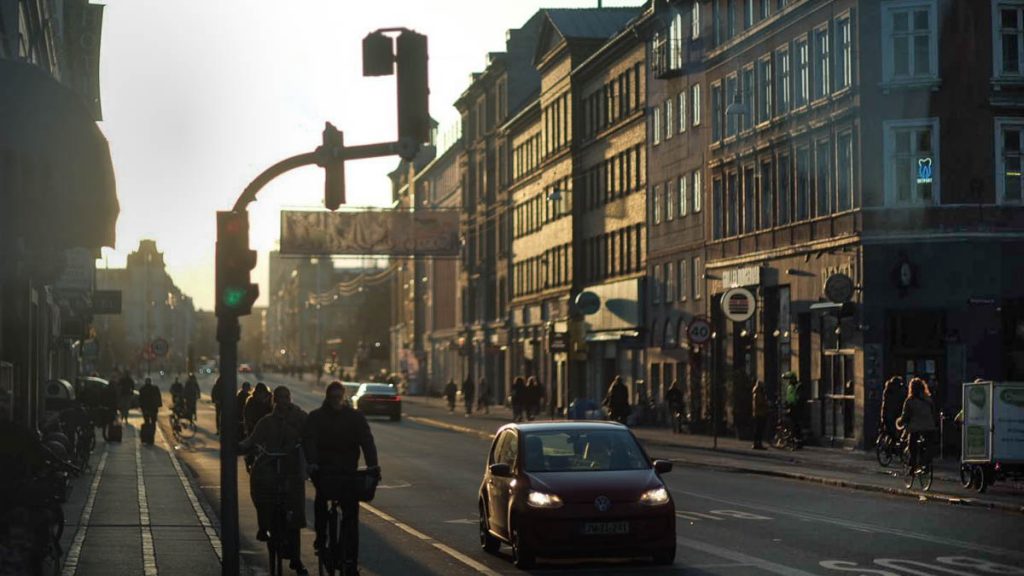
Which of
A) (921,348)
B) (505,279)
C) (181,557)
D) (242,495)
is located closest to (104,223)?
(181,557)

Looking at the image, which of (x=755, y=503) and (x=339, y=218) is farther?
(x=339, y=218)

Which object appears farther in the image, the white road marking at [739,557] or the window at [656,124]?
the window at [656,124]

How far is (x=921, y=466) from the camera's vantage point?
3256 centimetres

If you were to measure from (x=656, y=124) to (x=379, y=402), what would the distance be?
1594cm

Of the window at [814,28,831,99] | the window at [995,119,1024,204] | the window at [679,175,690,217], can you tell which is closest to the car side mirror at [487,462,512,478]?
the window at [995,119,1024,204]

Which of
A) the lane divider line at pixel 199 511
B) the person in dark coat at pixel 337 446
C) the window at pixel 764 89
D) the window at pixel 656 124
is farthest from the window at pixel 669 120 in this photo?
the person in dark coat at pixel 337 446

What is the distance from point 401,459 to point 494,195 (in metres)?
64.8

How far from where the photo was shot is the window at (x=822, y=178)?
50.2 metres

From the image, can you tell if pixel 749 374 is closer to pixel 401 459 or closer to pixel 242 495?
pixel 401 459

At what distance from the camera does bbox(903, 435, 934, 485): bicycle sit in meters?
32.2

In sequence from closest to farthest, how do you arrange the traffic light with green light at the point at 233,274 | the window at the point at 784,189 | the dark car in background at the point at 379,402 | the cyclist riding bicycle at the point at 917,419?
1. the traffic light with green light at the point at 233,274
2. the cyclist riding bicycle at the point at 917,419
3. the window at the point at 784,189
4. the dark car in background at the point at 379,402

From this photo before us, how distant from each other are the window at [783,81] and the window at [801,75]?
63cm

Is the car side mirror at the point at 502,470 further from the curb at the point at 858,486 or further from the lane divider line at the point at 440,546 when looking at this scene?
the curb at the point at 858,486

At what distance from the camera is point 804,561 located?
19109 mm
